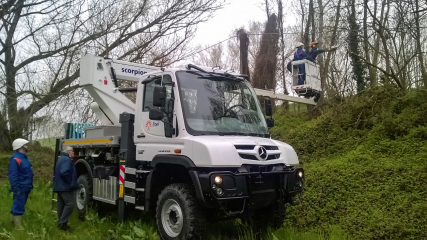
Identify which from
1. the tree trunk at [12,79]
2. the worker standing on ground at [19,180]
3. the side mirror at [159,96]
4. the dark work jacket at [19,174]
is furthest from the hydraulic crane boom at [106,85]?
the tree trunk at [12,79]

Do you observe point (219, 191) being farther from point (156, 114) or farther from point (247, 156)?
point (156, 114)

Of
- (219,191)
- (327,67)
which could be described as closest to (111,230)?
(219,191)

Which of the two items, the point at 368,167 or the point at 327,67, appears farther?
the point at 327,67

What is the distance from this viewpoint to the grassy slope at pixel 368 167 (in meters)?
6.26

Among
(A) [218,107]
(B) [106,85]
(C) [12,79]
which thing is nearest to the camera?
→ (A) [218,107]

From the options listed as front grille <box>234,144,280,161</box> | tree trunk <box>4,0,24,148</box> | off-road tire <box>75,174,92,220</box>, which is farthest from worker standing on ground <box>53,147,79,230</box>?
tree trunk <box>4,0,24,148</box>

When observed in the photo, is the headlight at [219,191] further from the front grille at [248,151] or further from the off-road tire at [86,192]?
the off-road tire at [86,192]

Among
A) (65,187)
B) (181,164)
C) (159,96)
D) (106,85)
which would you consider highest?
(106,85)

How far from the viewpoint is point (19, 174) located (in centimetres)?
721

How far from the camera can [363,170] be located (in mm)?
7914

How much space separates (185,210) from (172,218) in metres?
0.47

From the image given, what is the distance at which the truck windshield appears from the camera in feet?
18.5

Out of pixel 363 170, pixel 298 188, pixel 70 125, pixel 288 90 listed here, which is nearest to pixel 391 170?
pixel 363 170

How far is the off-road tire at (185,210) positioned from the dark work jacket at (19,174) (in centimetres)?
329
